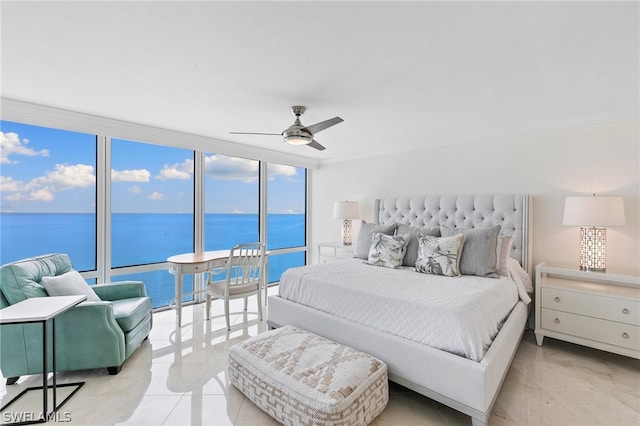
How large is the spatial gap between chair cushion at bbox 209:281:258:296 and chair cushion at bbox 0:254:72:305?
142 cm

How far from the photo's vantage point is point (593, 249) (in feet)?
9.14

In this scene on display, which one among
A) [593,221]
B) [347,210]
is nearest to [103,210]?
[347,210]

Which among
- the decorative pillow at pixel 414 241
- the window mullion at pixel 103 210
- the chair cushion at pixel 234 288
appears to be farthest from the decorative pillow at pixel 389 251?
the window mullion at pixel 103 210

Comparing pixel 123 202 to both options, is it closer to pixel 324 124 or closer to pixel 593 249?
pixel 324 124

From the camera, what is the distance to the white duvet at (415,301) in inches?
72.2

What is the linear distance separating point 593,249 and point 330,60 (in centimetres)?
306

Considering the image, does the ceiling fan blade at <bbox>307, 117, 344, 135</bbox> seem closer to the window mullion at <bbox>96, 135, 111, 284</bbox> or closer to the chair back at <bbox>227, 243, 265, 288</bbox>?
the chair back at <bbox>227, 243, 265, 288</bbox>

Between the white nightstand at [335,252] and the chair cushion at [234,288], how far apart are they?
1.67 m

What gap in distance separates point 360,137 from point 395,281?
6.75 feet

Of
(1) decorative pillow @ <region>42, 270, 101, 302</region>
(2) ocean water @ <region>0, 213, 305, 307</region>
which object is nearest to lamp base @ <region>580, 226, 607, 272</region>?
(2) ocean water @ <region>0, 213, 305, 307</region>

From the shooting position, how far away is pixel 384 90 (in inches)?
93.1

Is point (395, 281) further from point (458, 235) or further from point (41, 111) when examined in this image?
point (41, 111)

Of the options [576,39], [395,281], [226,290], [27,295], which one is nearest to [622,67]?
[576,39]

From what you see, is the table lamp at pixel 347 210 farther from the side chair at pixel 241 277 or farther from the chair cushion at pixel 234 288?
the chair cushion at pixel 234 288
